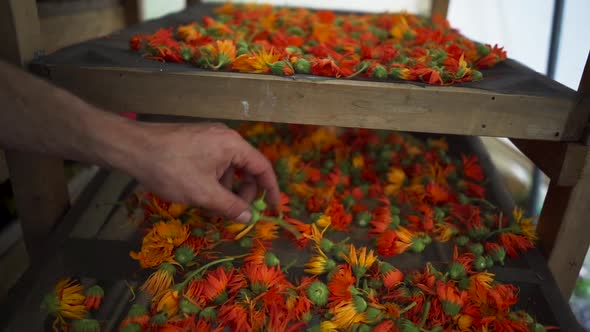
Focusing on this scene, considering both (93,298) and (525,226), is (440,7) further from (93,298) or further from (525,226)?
(93,298)

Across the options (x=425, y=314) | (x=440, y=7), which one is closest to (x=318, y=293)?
(x=425, y=314)

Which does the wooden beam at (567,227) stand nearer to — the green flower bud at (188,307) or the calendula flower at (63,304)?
the green flower bud at (188,307)

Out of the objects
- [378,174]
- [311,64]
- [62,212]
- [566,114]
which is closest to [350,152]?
[378,174]

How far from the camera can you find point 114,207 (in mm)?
1238

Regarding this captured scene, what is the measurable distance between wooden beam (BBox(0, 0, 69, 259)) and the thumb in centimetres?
A: 52

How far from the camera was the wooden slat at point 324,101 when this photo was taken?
90 centimetres

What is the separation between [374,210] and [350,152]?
404 mm

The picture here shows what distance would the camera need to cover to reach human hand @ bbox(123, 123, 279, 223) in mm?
703

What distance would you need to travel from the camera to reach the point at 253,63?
37.9 inches

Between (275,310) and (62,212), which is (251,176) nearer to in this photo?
(275,310)

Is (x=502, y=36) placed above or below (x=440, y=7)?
below

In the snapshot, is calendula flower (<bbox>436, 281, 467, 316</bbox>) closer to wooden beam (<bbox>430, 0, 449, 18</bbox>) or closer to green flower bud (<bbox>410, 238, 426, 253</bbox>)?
green flower bud (<bbox>410, 238, 426, 253</bbox>)

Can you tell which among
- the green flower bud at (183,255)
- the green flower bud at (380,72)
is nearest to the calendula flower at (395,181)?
the green flower bud at (380,72)

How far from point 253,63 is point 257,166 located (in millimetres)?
249
